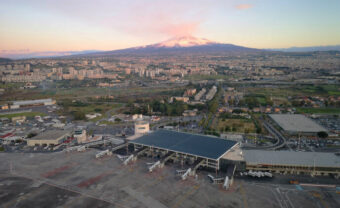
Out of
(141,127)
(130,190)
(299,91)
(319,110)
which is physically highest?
(299,91)

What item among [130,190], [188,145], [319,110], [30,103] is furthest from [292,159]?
[30,103]

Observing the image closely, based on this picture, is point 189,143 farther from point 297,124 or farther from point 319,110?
point 319,110

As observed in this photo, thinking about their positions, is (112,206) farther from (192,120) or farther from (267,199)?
(192,120)

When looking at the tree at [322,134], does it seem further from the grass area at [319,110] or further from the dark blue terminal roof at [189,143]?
the grass area at [319,110]

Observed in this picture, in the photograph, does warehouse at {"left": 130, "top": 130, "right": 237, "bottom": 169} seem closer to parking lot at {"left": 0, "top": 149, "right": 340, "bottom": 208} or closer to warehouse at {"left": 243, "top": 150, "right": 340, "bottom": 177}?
parking lot at {"left": 0, "top": 149, "right": 340, "bottom": 208}

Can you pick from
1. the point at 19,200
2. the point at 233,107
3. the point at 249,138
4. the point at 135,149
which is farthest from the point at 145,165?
the point at 233,107

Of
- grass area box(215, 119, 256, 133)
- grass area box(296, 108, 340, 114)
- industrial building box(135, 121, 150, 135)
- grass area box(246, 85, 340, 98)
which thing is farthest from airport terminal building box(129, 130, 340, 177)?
grass area box(246, 85, 340, 98)
